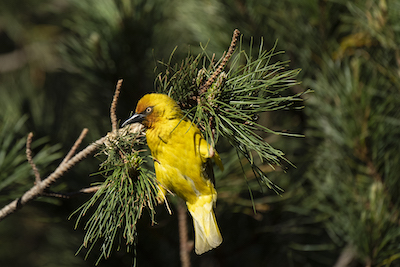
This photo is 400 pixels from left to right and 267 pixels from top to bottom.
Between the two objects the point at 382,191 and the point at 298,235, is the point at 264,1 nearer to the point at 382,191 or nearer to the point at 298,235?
the point at 382,191

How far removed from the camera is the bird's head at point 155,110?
1253 mm

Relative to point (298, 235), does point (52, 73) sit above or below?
below

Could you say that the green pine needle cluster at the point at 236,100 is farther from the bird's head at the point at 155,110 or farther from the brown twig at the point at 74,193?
the brown twig at the point at 74,193

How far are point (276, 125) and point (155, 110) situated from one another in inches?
44.8

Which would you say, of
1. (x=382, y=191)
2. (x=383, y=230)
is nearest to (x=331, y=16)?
(x=382, y=191)

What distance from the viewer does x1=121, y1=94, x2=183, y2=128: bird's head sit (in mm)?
1253

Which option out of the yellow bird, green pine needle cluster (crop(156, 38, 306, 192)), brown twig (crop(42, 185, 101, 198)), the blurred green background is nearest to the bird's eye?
the yellow bird

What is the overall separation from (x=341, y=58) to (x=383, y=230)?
2.47ft

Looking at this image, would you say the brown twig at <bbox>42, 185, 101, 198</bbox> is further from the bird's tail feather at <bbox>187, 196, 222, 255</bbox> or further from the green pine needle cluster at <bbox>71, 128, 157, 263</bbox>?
the bird's tail feather at <bbox>187, 196, 222, 255</bbox>

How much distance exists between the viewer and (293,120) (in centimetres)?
219

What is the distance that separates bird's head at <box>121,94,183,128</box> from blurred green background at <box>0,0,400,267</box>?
0.42 m

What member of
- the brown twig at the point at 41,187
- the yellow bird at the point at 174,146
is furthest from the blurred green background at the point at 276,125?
the yellow bird at the point at 174,146

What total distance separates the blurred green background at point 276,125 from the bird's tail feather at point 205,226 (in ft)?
Answer: 0.91

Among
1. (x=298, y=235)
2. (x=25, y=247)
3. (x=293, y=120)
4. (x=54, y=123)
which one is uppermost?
(x=293, y=120)
